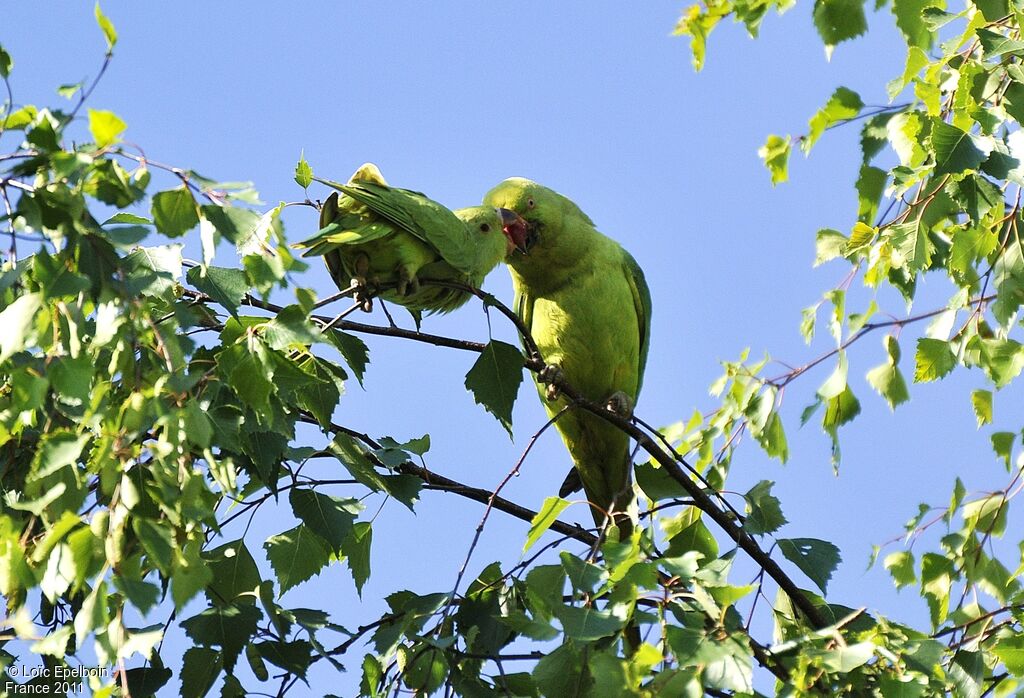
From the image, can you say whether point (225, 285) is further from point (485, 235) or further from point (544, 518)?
point (485, 235)

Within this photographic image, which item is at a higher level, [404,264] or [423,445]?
[404,264]

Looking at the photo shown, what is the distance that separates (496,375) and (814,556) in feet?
3.65

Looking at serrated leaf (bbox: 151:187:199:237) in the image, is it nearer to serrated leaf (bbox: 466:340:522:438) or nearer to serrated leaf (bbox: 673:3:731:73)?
serrated leaf (bbox: 466:340:522:438)

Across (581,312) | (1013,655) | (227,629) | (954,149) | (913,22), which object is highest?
(581,312)

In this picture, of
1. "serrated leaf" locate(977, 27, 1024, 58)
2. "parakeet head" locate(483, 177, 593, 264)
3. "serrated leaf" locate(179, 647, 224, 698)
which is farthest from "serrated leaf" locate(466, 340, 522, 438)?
"parakeet head" locate(483, 177, 593, 264)

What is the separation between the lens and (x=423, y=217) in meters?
3.80

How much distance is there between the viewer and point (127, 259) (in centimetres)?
256

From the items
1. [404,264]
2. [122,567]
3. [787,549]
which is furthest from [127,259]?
[787,549]

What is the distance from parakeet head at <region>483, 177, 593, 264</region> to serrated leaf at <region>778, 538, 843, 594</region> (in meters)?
2.48

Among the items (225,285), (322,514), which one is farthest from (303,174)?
(322,514)

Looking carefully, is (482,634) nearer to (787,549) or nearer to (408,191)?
(787,549)

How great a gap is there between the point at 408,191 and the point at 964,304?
2.05m

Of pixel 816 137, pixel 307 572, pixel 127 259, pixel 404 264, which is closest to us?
pixel 127 259

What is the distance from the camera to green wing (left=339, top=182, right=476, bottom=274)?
366 cm
